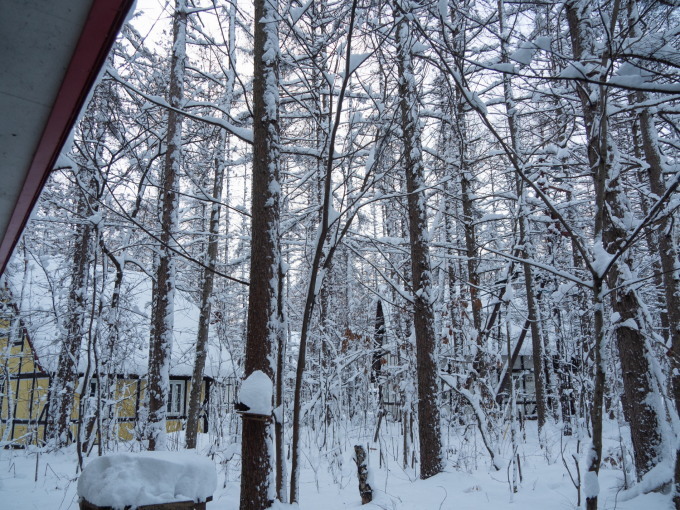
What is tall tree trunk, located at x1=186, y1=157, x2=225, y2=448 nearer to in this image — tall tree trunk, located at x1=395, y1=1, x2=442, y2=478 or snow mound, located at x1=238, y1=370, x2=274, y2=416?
tall tree trunk, located at x1=395, y1=1, x2=442, y2=478

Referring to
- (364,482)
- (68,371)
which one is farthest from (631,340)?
(68,371)

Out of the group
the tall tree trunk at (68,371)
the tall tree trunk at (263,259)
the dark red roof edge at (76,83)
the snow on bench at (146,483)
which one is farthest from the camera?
the tall tree trunk at (68,371)

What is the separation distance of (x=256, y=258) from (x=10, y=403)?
9231 millimetres

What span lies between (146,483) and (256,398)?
3.24 feet

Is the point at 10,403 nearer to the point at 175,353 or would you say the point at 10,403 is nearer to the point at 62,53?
the point at 175,353

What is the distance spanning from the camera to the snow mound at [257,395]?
3.27 m

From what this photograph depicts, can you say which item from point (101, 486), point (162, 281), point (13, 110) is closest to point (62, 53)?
point (13, 110)

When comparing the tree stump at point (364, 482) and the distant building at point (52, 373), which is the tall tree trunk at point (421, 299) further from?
the distant building at point (52, 373)

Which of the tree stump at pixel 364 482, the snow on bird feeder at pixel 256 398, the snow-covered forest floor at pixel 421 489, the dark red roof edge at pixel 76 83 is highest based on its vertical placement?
the dark red roof edge at pixel 76 83

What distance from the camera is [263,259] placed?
12.8ft

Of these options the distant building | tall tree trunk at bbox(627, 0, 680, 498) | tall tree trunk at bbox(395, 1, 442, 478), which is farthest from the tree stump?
the distant building

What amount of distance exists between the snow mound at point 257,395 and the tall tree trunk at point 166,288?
14.3ft

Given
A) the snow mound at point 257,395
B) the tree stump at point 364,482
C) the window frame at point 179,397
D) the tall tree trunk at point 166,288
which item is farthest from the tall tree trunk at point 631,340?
the window frame at point 179,397

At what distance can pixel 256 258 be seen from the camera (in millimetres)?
3918
